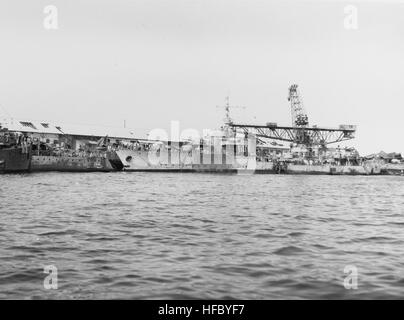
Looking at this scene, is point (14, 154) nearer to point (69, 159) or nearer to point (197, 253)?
point (69, 159)

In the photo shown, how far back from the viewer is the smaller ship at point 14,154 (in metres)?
66.3

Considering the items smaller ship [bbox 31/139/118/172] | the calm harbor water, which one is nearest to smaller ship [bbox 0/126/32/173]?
smaller ship [bbox 31/139/118/172]

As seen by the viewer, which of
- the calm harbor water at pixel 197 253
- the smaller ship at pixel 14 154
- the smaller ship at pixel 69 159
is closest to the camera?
the calm harbor water at pixel 197 253

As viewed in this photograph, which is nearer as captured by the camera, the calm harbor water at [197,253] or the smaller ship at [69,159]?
the calm harbor water at [197,253]

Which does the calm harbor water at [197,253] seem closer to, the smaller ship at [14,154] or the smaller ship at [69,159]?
the smaller ship at [14,154]

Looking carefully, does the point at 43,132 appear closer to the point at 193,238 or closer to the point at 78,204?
the point at 78,204

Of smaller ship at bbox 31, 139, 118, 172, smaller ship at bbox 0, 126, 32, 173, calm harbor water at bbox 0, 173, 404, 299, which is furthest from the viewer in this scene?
smaller ship at bbox 31, 139, 118, 172

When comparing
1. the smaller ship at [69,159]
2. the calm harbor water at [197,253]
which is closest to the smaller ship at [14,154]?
the smaller ship at [69,159]

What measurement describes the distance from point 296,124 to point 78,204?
4146 inches

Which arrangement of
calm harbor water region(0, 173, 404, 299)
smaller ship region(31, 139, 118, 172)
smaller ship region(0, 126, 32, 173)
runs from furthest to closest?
1. smaller ship region(31, 139, 118, 172)
2. smaller ship region(0, 126, 32, 173)
3. calm harbor water region(0, 173, 404, 299)

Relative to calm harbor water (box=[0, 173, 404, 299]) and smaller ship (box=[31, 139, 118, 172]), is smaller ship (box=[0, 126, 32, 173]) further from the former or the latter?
calm harbor water (box=[0, 173, 404, 299])

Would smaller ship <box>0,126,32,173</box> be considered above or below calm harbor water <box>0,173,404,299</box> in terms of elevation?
above

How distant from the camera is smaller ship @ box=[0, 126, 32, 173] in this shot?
66.3m

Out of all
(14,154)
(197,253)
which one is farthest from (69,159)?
(197,253)
